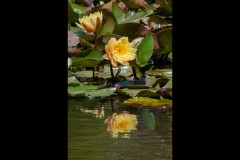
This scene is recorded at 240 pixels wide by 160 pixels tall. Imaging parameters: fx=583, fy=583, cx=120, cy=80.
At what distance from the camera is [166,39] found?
2445 millimetres

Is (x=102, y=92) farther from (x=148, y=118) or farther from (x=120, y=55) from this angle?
(x=148, y=118)

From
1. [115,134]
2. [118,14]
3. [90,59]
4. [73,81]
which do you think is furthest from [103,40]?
[115,134]

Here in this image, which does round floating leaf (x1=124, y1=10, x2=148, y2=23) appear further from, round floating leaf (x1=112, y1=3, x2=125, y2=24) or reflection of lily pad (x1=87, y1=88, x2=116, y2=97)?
reflection of lily pad (x1=87, y1=88, x2=116, y2=97)

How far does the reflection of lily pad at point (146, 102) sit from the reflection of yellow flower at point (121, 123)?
0.14m

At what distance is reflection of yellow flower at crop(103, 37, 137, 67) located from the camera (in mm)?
2262

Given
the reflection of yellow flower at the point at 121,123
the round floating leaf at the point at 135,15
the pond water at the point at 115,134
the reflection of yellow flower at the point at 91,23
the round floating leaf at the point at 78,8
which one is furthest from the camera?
the round floating leaf at the point at 78,8

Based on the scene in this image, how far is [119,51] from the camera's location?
229 cm

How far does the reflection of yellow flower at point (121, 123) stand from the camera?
1.58 metres

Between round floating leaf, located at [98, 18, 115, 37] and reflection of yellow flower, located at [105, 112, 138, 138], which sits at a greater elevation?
round floating leaf, located at [98, 18, 115, 37]

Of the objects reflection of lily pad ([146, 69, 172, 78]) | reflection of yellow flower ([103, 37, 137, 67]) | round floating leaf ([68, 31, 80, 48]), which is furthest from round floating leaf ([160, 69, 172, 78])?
round floating leaf ([68, 31, 80, 48])

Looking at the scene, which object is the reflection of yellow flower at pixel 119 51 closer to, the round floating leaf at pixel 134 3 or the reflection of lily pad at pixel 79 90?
the reflection of lily pad at pixel 79 90

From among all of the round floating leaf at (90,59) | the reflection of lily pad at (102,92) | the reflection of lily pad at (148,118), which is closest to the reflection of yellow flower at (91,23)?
the round floating leaf at (90,59)
